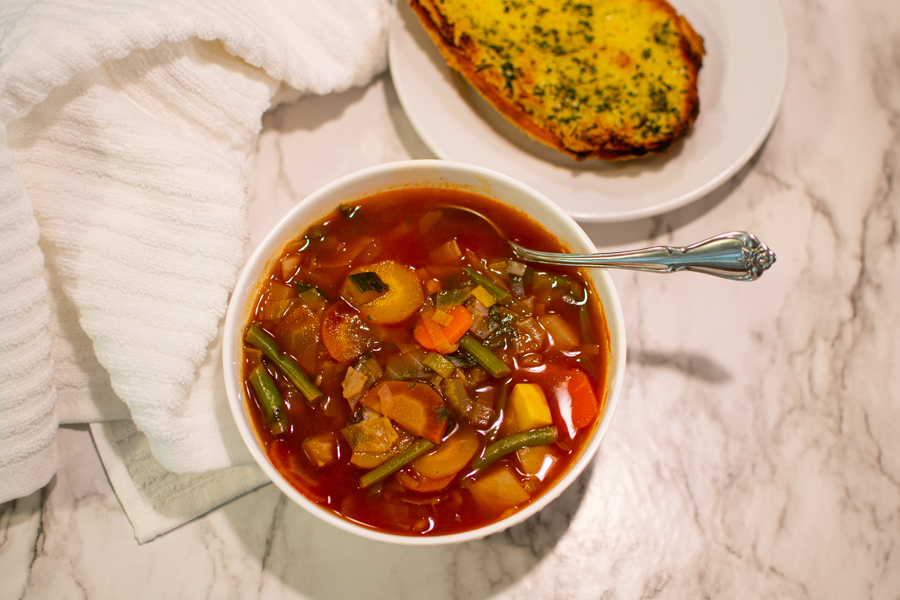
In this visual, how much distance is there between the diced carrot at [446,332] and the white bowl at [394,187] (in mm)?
343

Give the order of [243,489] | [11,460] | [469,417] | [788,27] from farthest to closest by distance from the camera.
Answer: [788,27] → [243,489] → [11,460] → [469,417]

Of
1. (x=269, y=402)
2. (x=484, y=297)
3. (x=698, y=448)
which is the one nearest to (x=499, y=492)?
(x=484, y=297)

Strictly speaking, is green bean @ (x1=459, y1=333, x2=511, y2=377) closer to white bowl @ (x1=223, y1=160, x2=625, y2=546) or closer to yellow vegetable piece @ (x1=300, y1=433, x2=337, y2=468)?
white bowl @ (x1=223, y1=160, x2=625, y2=546)

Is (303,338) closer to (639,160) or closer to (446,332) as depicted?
(446,332)

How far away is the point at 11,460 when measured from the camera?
1.66 m

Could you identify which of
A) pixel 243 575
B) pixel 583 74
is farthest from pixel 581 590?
pixel 583 74

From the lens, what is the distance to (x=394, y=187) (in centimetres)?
163

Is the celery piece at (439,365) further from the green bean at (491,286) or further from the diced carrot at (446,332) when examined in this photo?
the green bean at (491,286)

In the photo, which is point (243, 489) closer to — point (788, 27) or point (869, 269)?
point (869, 269)

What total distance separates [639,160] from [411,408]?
1203mm

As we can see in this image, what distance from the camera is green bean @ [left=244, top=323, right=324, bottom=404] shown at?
1531 mm

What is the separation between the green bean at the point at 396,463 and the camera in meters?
1.48

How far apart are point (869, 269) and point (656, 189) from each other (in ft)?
3.06

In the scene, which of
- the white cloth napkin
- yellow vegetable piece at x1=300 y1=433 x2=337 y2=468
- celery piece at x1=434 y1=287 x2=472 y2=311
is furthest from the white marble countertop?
celery piece at x1=434 y1=287 x2=472 y2=311
